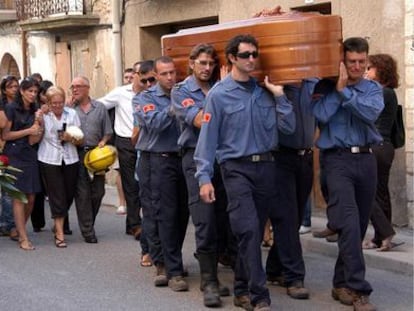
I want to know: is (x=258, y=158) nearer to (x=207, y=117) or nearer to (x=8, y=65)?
(x=207, y=117)

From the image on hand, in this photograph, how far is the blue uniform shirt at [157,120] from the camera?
792cm

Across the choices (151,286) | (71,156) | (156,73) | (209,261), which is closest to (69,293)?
(151,286)

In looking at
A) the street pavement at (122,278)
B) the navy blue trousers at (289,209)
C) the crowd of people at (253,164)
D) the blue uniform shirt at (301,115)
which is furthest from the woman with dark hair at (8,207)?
the blue uniform shirt at (301,115)

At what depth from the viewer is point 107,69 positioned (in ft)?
53.8

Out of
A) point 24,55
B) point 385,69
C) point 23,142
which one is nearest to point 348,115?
point 385,69

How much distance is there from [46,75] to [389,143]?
11027mm

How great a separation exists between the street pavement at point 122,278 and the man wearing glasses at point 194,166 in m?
0.23

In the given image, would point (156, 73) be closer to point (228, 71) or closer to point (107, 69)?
point (228, 71)

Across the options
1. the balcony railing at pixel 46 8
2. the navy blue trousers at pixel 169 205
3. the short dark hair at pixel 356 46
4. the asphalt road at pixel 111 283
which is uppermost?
the balcony railing at pixel 46 8

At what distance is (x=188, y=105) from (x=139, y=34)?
8265 millimetres

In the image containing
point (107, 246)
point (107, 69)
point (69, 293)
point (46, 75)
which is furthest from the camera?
point (46, 75)

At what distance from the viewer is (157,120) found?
26.0 feet

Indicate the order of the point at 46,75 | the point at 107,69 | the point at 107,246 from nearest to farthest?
the point at 107,246 < the point at 107,69 < the point at 46,75

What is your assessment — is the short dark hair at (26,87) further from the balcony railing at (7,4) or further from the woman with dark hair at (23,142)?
the balcony railing at (7,4)
